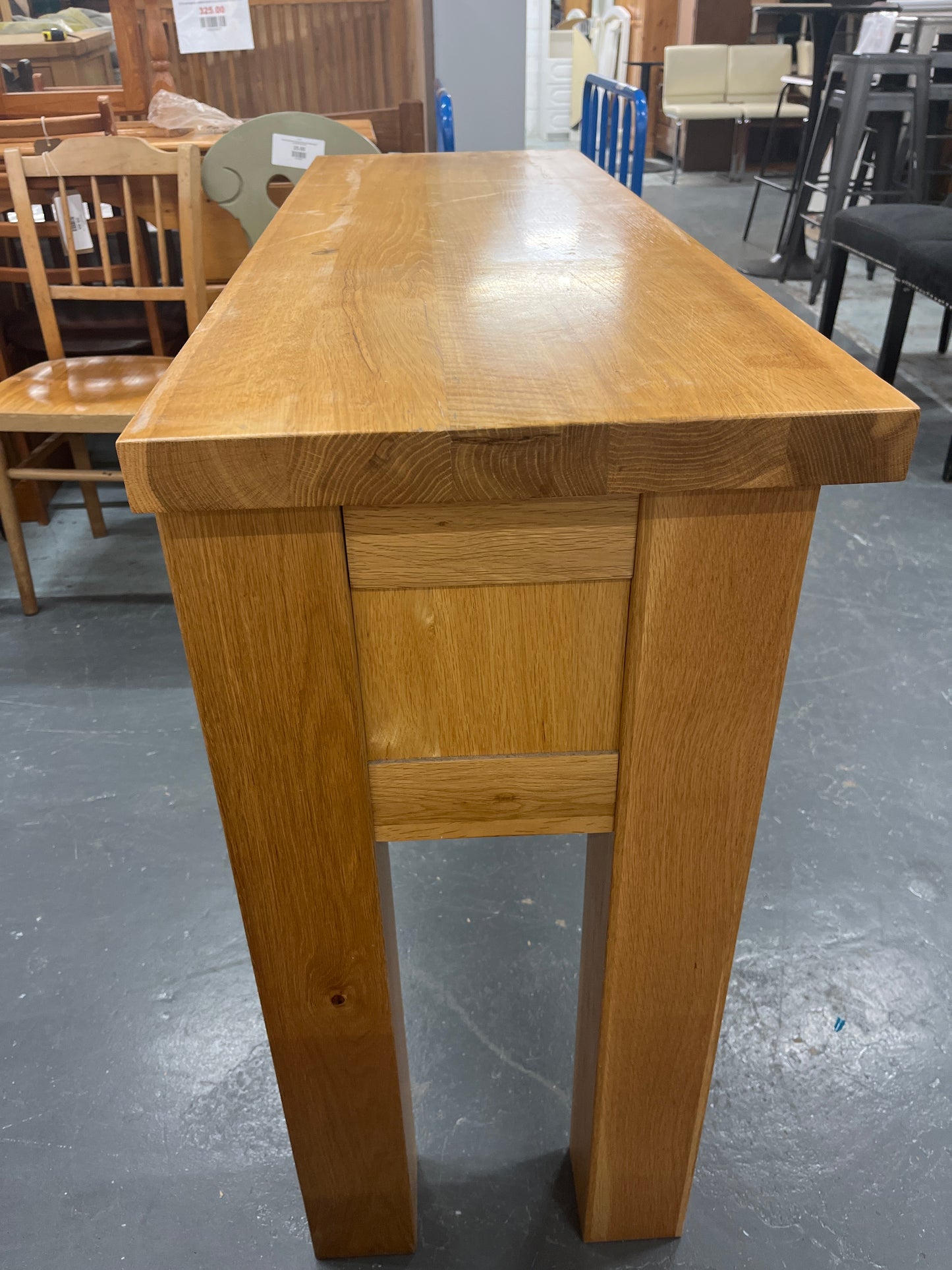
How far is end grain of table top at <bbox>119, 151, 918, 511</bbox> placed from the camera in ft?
1.73

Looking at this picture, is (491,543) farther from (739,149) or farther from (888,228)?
(739,149)

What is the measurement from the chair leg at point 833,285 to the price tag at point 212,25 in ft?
6.85

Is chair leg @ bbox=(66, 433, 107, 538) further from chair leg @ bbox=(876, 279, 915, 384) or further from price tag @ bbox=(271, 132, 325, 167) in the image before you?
chair leg @ bbox=(876, 279, 915, 384)

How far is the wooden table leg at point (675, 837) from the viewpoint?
0.60 m

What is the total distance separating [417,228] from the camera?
1.03 meters

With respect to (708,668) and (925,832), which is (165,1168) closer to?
(708,668)

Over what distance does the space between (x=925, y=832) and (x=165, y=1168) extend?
1.13m

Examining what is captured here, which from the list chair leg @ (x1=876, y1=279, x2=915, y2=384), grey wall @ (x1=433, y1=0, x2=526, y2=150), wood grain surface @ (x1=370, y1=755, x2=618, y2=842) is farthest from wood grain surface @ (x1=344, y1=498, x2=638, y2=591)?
grey wall @ (x1=433, y1=0, x2=526, y2=150)

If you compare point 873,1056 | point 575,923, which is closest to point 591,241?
point 575,923

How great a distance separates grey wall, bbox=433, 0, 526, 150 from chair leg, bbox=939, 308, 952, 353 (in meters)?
1.68

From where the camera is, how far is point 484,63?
3.49 metres

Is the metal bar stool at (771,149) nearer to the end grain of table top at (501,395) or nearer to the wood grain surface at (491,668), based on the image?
the end grain of table top at (501,395)

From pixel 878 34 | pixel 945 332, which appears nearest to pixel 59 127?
pixel 945 332

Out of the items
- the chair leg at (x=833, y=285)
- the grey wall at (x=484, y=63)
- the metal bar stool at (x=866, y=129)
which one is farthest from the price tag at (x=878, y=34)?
the grey wall at (x=484, y=63)
